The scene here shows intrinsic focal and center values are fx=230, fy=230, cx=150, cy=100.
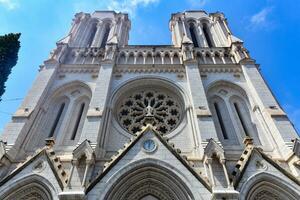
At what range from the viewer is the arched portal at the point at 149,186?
33.1ft

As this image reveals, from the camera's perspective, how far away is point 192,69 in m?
17.0

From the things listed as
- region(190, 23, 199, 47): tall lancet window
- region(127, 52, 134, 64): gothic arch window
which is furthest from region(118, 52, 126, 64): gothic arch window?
region(190, 23, 199, 47): tall lancet window

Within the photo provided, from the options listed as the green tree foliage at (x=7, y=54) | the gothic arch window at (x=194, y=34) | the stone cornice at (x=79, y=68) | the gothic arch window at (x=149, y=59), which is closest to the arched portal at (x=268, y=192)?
the gothic arch window at (x=149, y=59)

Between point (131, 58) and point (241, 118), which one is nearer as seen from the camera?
point (241, 118)

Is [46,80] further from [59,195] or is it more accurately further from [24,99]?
[59,195]

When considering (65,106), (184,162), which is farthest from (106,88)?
(184,162)

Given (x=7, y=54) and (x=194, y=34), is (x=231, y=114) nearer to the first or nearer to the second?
(x=194, y=34)

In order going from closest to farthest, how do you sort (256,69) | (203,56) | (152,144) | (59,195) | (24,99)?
1. (59,195)
2. (152,144)
3. (24,99)
4. (256,69)
5. (203,56)

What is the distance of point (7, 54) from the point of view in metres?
15.2

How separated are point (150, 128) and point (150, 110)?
266 centimetres

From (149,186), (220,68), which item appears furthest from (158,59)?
(149,186)

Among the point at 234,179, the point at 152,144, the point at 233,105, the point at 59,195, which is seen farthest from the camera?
the point at 233,105

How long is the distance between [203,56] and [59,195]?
1488 cm

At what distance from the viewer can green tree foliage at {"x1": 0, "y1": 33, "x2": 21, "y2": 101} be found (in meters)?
14.8
